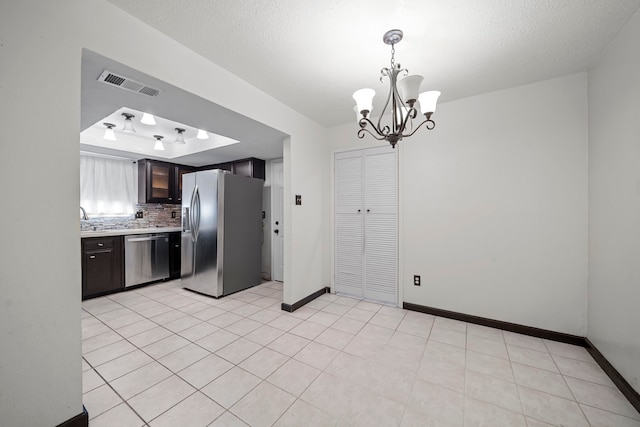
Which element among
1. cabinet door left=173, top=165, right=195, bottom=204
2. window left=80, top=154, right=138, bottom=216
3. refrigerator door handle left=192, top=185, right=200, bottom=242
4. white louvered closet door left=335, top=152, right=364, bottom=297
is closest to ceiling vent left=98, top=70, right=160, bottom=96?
refrigerator door handle left=192, top=185, right=200, bottom=242

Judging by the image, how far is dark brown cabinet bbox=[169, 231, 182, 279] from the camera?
4.26 meters

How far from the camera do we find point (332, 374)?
1.79 metres

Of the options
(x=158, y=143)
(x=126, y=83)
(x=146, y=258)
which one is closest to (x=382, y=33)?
(x=126, y=83)

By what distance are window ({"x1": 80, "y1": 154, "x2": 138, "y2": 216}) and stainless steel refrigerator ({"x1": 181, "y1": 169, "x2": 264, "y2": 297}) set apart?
1507 millimetres

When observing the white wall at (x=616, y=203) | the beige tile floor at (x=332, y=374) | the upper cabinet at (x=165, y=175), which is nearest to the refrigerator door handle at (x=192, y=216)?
the upper cabinet at (x=165, y=175)

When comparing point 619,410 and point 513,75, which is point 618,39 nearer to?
point 513,75

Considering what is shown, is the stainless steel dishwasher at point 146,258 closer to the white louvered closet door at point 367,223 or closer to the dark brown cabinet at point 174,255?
the dark brown cabinet at point 174,255

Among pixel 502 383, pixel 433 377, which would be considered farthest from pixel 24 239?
pixel 502 383

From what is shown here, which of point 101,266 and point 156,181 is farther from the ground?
point 156,181

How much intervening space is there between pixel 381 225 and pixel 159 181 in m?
4.06

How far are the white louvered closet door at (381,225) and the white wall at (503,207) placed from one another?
130 mm

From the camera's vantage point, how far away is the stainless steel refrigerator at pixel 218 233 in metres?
3.45

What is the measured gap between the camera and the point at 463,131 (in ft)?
8.81

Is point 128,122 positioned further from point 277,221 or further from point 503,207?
point 503,207
